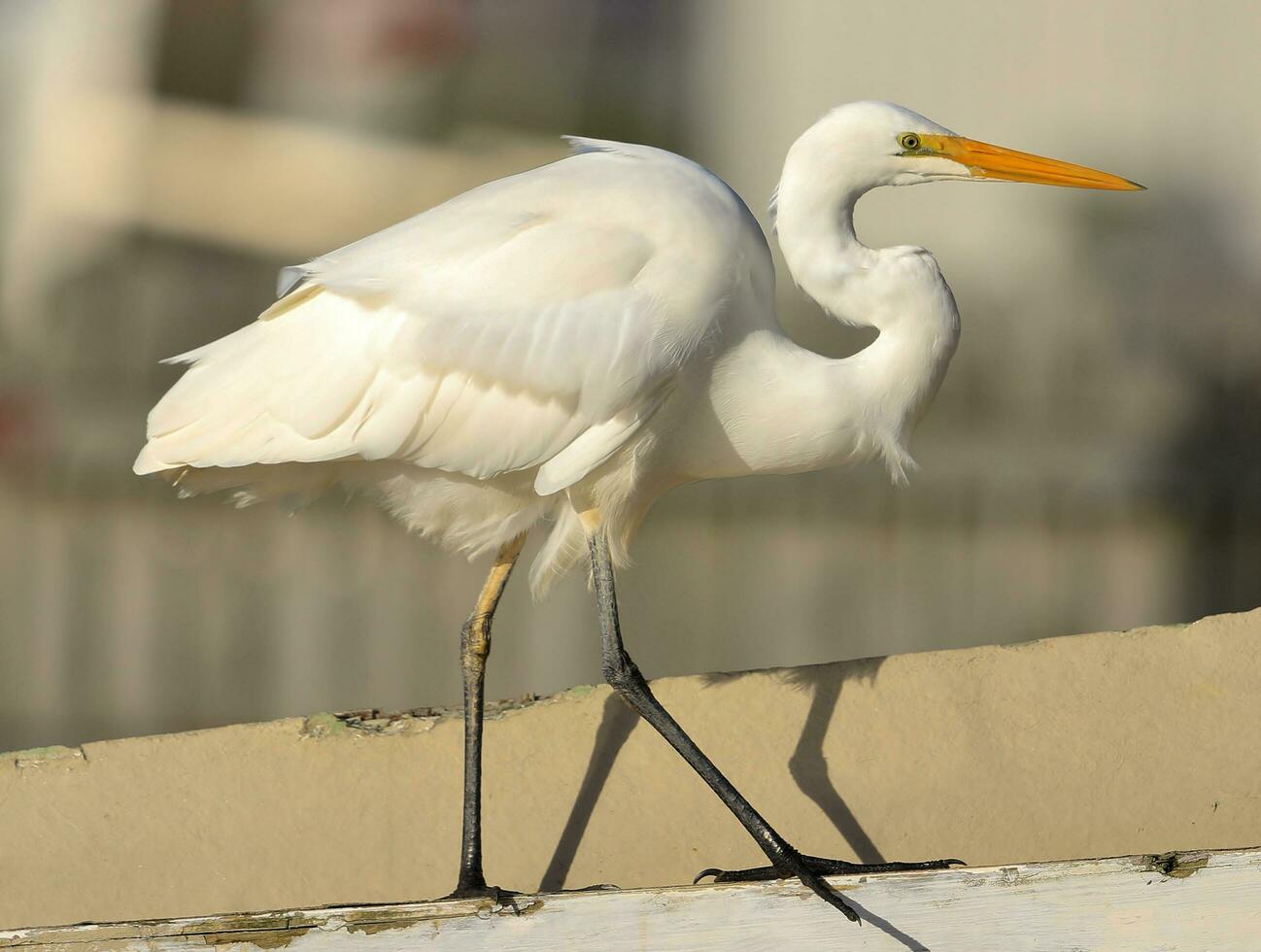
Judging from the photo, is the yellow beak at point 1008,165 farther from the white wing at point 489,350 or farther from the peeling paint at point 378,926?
the peeling paint at point 378,926

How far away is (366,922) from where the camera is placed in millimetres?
1208

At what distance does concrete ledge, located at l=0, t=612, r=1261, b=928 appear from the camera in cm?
178

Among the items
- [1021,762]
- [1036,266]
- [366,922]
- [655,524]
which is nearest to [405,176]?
[655,524]

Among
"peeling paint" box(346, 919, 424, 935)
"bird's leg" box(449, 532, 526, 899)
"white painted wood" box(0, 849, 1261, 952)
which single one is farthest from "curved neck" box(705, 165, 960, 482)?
"peeling paint" box(346, 919, 424, 935)

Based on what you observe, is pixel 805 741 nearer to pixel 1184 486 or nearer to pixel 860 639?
pixel 860 639

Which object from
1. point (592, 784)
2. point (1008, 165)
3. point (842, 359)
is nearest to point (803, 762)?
point (592, 784)

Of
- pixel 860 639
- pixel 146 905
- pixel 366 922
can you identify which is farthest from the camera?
pixel 860 639

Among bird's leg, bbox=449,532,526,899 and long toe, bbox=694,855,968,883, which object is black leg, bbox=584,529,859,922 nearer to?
long toe, bbox=694,855,968,883

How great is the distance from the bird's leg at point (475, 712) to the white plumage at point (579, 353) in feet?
→ 0.39

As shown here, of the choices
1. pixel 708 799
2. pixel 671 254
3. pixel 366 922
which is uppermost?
pixel 671 254

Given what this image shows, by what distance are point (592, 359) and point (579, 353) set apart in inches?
0.6

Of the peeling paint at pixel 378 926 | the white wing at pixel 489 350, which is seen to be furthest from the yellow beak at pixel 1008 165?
the peeling paint at pixel 378 926

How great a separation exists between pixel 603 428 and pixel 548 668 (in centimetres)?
179

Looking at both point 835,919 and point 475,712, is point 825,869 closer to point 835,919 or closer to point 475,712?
point 835,919
